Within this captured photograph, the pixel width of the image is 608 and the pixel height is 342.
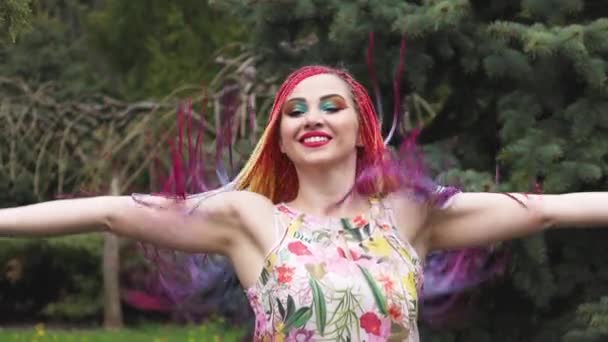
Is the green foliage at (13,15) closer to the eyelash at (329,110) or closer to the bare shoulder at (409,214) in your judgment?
the eyelash at (329,110)

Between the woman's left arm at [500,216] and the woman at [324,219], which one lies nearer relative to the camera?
the woman at [324,219]

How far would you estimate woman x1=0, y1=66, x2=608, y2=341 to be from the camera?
259cm

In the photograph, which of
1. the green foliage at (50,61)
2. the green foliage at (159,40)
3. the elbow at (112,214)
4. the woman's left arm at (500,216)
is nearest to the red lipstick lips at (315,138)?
the woman's left arm at (500,216)

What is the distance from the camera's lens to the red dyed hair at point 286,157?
284cm

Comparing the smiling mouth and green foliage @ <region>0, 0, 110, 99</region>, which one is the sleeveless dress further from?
green foliage @ <region>0, 0, 110, 99</region>

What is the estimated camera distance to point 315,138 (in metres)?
2.75

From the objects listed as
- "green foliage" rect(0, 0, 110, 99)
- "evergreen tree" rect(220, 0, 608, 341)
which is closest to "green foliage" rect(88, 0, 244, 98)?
"green foliage" rect(0, 0, 110, 99)

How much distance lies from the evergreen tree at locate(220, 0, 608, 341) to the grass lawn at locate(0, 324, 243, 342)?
2.52m

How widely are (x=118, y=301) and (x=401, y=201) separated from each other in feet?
18.9

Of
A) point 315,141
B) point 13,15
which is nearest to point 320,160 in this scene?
point 315,141

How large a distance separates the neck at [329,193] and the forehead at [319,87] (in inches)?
6.7

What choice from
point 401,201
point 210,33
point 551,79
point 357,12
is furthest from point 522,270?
point 210,33

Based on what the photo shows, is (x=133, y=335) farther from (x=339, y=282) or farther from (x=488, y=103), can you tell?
(x=339, y=282)

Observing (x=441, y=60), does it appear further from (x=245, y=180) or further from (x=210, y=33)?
(x=210, y=33)
